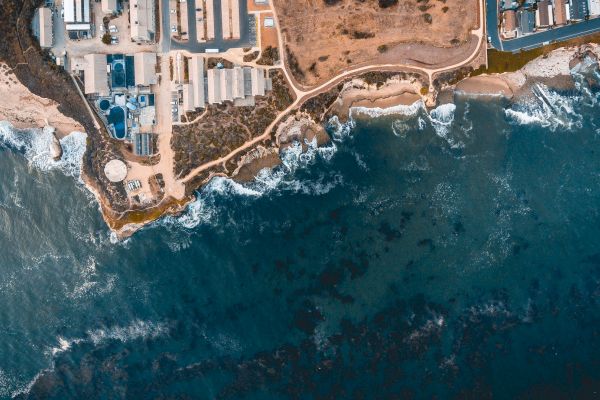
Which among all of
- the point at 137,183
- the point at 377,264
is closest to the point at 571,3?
the point at 377,264

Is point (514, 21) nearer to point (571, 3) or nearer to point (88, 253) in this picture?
point (571, 3)

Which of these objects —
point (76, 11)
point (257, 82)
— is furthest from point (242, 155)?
point (76, 11)

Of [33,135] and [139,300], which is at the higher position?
[33,135]

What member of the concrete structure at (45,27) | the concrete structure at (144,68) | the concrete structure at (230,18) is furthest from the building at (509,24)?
the concrete structure at (45,27)

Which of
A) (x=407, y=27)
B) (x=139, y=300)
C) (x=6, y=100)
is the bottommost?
(x=139, y=300)

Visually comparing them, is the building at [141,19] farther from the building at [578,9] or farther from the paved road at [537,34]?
the building at [578,9]
